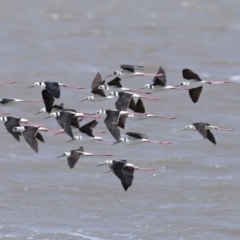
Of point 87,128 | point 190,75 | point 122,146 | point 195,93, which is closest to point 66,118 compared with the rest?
point 87,128

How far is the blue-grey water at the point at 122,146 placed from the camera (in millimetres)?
11438

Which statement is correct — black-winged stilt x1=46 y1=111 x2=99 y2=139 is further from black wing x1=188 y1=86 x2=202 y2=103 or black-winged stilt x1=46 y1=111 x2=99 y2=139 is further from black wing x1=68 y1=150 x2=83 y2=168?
black wing x1=188 y1=86 x2=202 y2=103

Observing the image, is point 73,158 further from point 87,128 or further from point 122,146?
point 122,146

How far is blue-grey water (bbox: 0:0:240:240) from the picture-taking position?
11438mm

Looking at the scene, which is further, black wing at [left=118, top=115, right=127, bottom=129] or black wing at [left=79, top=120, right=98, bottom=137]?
black wing at [left=79, top=120, right=98, bottom=137]

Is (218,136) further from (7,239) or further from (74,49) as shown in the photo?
(74,49)

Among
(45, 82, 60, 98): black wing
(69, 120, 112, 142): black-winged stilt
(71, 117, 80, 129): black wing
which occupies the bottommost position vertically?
(69, 120, 112, 142): black-winged stilt

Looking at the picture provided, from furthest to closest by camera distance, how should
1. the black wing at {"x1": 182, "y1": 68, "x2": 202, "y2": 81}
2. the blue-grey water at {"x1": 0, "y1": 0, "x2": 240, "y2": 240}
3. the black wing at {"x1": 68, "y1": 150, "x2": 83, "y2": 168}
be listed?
the blue-grey water at {"x1": 0, "y1": 0, "x2": 240, "y2": 240} < the black wing at {"x1": 182, "y1": 68, "x2": 202, "y2": 81} < the black wing at {"x1": 68, "y1": 150, "x2": 83, "y2": 168}

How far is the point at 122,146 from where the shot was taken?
1488 cm

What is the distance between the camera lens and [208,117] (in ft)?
54.1

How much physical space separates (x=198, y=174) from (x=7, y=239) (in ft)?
12.1

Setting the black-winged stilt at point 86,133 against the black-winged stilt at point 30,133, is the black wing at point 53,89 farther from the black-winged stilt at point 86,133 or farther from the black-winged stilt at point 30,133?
the black-winged stilt at point 86,133

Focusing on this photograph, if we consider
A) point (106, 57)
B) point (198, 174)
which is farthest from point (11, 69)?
point (198, 174)

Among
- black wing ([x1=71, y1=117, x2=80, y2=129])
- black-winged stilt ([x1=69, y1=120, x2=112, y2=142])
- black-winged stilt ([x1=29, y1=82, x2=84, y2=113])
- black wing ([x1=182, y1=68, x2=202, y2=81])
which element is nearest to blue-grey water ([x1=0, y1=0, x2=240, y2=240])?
black-winged stilt ([x1=69, y1=120, x2=112, y2=142])
